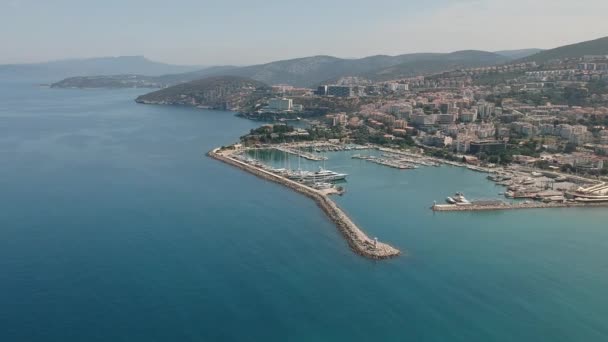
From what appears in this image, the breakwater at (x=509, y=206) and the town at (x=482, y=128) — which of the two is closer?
the breakwater at (x=509, y=206)

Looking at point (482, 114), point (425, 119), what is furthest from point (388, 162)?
point (482, 114)

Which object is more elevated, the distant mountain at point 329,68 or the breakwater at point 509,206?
the distant mountain at point 329,68

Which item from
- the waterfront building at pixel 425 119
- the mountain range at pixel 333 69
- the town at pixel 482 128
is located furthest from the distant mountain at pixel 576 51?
the waterfront building at pixel 425 119

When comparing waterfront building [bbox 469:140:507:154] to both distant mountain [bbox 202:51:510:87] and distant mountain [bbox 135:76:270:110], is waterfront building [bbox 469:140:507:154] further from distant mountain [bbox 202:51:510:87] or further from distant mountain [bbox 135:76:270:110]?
distant mountain [bbox 202:51:510:87]

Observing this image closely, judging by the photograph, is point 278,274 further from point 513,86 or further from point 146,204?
point 513,86

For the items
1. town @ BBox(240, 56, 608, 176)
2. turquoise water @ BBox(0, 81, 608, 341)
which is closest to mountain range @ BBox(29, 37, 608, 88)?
town @ BBox(240, 56, 608, 176)

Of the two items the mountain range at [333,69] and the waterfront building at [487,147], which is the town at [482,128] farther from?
the mountain range at [333,69]

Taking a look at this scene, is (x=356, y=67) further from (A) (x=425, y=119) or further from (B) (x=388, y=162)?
(B) (x=388, y=162)
